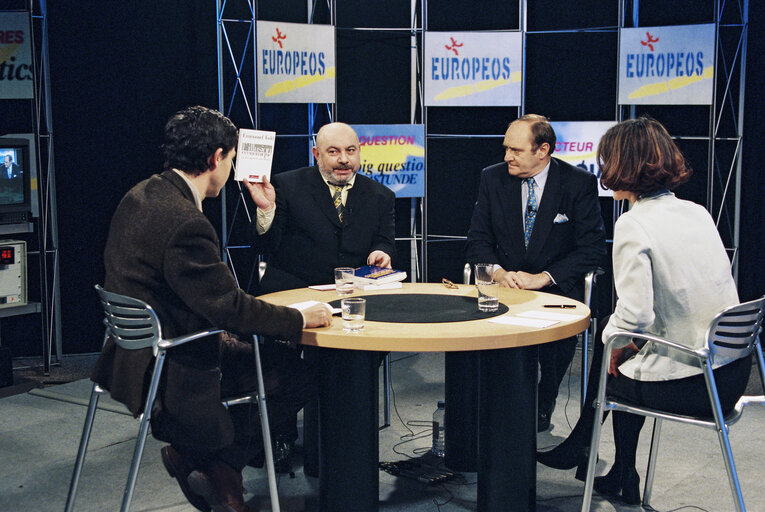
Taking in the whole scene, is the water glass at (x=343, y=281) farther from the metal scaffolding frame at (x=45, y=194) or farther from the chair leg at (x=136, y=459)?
the metal scaffolding frame at (x=45, y=194)

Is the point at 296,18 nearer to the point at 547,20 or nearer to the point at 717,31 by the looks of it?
the point at 547,20

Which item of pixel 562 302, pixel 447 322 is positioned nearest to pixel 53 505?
pixel 447 322

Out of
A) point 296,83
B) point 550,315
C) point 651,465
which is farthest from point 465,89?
point 651,465

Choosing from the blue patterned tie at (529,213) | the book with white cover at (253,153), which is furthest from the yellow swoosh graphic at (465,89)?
the book with white cover at (253,153)

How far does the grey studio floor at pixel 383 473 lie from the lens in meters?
2.95

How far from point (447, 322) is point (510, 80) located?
3.32 meters

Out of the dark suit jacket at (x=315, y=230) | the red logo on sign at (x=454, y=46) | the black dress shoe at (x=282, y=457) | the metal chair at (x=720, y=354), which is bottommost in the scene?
the black dress shoe at (x=282, y=457)

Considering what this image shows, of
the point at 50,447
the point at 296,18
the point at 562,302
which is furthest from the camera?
the point at 296,18

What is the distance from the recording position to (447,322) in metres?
2.47

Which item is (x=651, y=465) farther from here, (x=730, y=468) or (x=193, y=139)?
(x=193, y=139)

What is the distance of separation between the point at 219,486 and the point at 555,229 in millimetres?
2117

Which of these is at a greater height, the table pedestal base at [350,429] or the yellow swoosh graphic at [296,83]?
the yellow swoosh graphic at [296,83]

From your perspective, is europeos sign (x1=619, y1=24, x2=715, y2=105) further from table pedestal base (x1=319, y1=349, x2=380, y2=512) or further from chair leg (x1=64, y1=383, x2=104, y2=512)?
chair leg (x1=64, y1=383, x2=104, y2=512)

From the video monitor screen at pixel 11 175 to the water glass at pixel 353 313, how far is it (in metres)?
3.14
